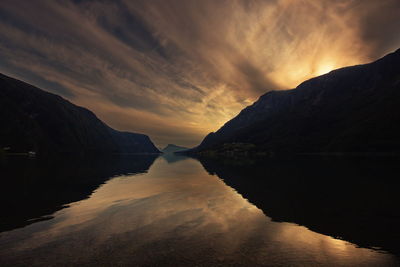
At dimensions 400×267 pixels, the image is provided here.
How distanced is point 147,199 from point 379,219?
29.9m

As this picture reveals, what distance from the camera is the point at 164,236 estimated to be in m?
18.9

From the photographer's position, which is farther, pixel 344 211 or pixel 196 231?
pixel 344 211

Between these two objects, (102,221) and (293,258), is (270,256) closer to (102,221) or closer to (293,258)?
(293,258)

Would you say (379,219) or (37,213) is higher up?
(379,219)

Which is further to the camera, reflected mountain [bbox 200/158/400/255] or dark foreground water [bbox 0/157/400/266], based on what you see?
reflected mountain [bbox 200/158/400/255]

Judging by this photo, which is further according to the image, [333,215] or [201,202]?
[201,202]

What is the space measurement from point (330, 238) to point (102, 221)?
21.6 metres

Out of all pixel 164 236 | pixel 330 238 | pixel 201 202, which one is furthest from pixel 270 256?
pixel 201 202

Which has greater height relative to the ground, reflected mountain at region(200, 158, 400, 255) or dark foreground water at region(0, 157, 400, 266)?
reflected mountain at region(200, 158, 400, 255)

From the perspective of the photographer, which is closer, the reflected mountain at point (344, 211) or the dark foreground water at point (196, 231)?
the dark foreground water at point (196, 231)

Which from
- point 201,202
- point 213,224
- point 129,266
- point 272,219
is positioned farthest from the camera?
point 201,202

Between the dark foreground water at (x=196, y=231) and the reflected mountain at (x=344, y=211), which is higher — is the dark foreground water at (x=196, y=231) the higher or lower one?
the lower one

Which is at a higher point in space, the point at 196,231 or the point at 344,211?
the point at 344,211

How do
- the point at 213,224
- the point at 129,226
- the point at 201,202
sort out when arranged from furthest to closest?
the point at 201,202 → the point at 213,224 → the point at 129,226
